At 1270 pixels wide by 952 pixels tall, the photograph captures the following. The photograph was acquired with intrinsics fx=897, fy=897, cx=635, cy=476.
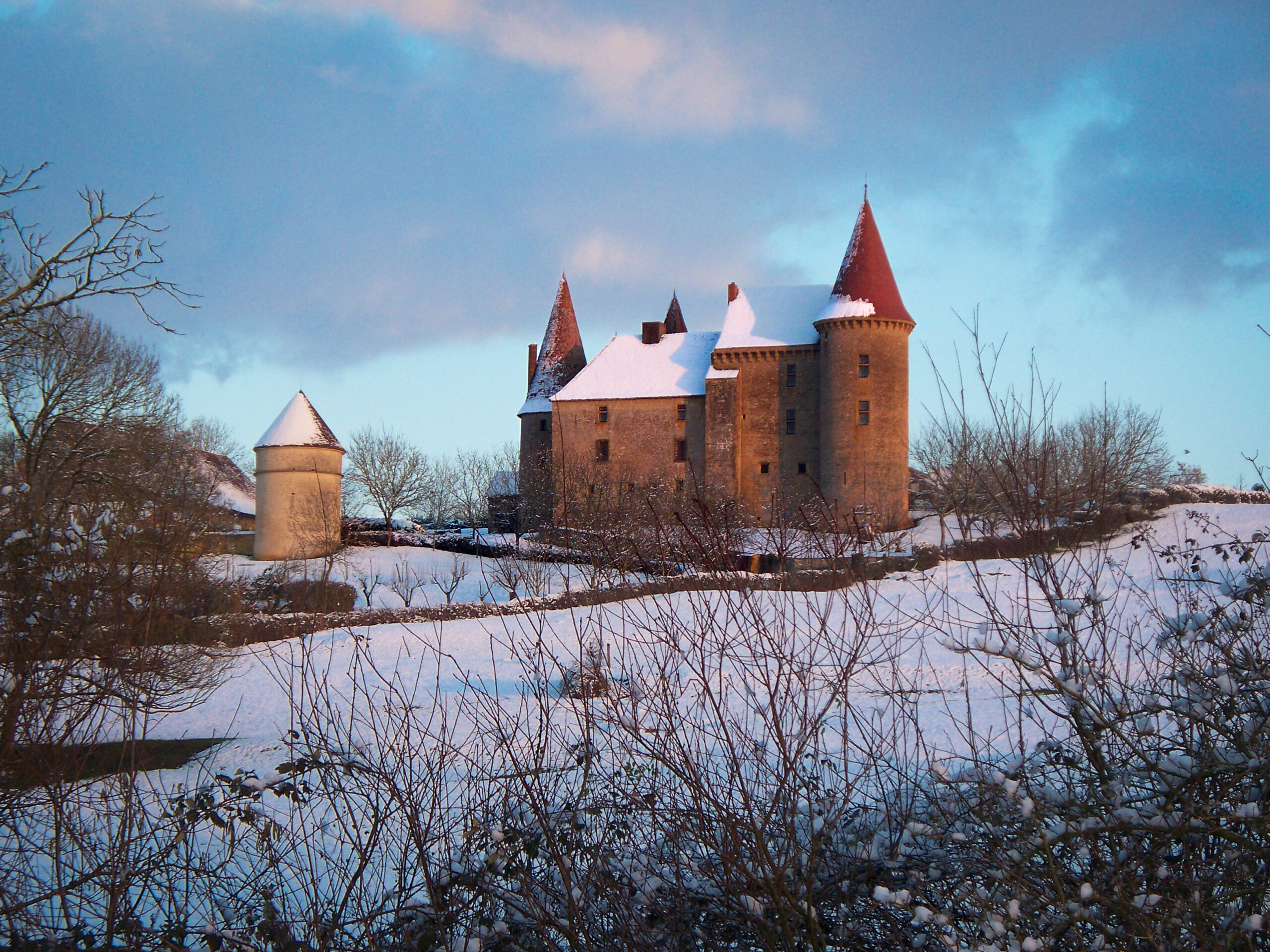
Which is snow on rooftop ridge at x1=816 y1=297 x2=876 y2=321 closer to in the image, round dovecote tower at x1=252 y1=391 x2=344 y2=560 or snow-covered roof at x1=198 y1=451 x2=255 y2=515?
round dovecote tower at x1=252 y1=391 x2=344 y2=560

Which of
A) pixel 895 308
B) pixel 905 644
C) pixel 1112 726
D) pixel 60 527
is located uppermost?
pixel 895 308

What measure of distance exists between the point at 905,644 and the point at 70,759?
12979 mm

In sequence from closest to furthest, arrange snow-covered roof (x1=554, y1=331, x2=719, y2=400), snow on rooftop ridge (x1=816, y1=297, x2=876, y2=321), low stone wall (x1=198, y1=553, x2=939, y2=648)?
low stone wall (x1=198, y1=553, x2=939, y2=648) → snow on rooftop ridge (x1=816, y1=297, x2=876, y2=321) → snow-covered roof (x1=554, y1=331, x2=719, y2=400)

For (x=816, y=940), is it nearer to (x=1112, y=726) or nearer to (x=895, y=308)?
(x=1112, y=726)

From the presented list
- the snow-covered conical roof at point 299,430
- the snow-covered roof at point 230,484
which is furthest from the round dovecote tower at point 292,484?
the snow-covered roof at point 230,484

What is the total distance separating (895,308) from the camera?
1463 inches

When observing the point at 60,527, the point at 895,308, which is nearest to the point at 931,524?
the point at 895,308

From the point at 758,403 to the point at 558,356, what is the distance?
11.2 meters

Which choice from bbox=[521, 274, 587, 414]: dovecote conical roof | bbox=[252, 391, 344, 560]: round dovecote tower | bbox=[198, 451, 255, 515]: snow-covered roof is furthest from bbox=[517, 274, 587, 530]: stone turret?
bbox=[198, 451, 255, 515]: snow-covered roof

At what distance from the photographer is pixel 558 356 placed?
148 ft

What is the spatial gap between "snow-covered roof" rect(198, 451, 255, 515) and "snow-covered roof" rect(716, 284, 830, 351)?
2590cm

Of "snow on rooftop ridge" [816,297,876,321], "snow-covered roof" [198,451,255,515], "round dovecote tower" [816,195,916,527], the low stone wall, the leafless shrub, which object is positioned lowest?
the leafless shrub

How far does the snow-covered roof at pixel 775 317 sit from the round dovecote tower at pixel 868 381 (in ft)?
5.66

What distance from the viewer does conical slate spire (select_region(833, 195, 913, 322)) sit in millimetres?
36938
